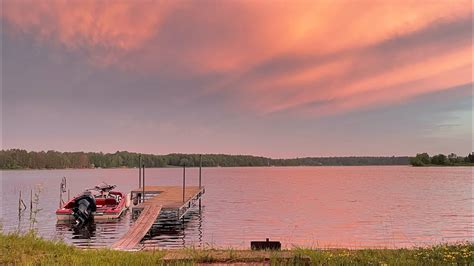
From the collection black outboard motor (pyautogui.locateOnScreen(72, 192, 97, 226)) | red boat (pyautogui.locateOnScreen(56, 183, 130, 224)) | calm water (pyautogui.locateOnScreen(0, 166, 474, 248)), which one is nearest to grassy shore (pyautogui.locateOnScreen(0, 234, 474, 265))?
calm water (pyautogui.locateOnScreen(0, 166, 474, 248))

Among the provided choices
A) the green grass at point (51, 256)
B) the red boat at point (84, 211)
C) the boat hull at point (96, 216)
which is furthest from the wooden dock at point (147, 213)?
the green grass at point (51, 256)

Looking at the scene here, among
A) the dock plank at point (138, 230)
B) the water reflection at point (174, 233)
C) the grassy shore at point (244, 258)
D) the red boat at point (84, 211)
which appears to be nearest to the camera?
the grassy shore at point (244, 258)

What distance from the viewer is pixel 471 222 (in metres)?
35.7

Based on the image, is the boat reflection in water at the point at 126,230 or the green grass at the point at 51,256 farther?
the boat reflection in water at the point at 126,230

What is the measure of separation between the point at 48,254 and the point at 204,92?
140 feet

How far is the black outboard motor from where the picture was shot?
3306 centimetres

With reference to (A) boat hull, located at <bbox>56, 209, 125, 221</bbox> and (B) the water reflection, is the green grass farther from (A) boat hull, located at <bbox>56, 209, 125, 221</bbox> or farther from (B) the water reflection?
(A) boat hull, located at <bbox>56, 209, 125, 221</bbox>

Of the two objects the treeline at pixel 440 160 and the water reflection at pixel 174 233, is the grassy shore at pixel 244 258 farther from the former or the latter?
the treeline at pixel 440 160

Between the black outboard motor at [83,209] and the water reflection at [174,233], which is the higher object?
the black outboard motor at [83,209]

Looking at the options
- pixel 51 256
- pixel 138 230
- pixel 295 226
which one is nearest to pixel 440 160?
pixel 295 226

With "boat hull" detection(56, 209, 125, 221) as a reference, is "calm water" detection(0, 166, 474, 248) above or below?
below

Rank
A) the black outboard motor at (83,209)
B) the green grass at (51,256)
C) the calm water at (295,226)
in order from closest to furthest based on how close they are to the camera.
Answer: the green grass at (51,256) < the calm water at (295,226) < the black outboard motor at (83,209)

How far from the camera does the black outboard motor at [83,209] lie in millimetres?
33062

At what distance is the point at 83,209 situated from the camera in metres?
33.5
